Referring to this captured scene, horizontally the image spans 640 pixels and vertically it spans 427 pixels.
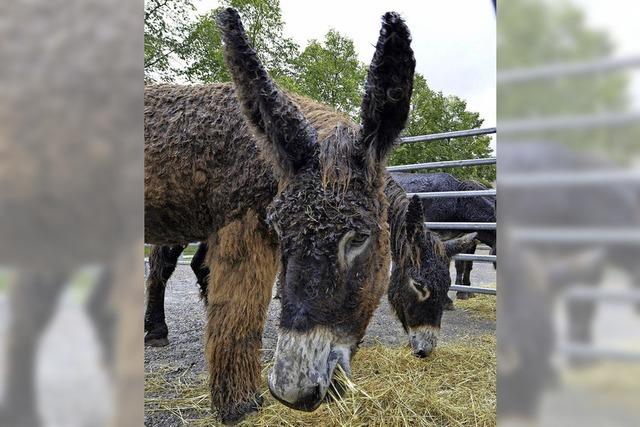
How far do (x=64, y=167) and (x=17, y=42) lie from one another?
16cm

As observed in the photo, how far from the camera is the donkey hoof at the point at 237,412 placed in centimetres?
233

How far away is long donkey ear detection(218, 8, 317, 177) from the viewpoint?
1.86 metres

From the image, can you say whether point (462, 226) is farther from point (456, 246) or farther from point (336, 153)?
point (336, 153)

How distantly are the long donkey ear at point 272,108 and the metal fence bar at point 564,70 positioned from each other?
51.7 inches

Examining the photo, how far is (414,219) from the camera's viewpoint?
3096mm

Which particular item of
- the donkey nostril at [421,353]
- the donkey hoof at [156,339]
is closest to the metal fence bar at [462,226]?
the donkey nostril at [421,353]

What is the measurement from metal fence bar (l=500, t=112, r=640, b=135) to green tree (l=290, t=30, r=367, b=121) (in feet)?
28.5

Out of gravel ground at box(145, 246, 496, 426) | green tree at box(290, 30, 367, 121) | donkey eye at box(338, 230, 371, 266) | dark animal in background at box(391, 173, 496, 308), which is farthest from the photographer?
green tree at box(290, 30, 367, 121)

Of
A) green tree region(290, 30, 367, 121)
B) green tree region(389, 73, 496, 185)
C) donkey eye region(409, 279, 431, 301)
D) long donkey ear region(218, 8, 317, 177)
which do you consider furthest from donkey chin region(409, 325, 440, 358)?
green tree region(290, 30, 367, 121)

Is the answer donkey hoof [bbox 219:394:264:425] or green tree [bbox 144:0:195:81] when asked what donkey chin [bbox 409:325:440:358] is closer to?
donkey hoof [bbox 219:394:264:425]

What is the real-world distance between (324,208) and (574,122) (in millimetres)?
1197

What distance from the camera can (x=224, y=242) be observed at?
7.65 feet

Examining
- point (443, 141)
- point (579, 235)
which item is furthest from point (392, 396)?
point (443, 141)

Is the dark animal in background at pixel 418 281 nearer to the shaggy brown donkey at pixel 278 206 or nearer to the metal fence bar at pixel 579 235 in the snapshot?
the shaggy brown donkey at pixel 278 206
